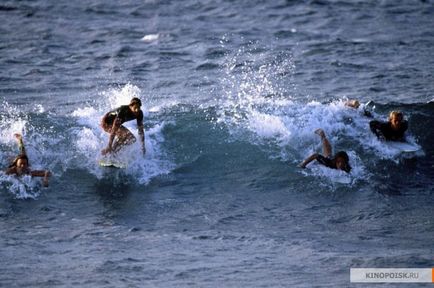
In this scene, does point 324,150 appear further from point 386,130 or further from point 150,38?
point 150,38

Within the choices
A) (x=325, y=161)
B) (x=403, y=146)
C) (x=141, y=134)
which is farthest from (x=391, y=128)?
(x=141, y=134)

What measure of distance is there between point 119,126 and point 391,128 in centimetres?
520

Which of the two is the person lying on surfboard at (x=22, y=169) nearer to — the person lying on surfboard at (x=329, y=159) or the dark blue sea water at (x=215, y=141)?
the dark blue sea water at (x=215, y=141)

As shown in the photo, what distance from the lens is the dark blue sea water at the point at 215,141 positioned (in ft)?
40.6

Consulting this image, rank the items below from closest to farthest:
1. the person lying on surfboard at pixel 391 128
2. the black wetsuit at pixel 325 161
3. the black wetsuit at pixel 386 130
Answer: the black wetsuit at pixel 325 161
the person lying on surfboard at pixel 391 128
the black wetsuit at pixel 386 130

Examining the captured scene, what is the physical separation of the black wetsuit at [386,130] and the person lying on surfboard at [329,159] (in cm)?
120

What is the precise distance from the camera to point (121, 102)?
1852 cm

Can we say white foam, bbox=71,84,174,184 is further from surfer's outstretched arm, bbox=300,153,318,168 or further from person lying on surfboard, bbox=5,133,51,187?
surfer's outstretched arm, bbox=300,153,318,168

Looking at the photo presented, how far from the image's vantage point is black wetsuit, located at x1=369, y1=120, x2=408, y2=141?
16484mm

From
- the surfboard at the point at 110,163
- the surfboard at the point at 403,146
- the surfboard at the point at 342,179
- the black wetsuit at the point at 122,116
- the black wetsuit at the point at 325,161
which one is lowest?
the surfboard at the point at 342,179

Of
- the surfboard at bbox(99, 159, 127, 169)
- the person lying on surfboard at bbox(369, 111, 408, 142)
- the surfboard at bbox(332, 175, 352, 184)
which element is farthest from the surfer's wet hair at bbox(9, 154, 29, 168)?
the person lying on surfboard at bbox(369, 111, 408, 142)

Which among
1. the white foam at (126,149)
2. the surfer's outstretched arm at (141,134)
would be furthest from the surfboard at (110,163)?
the surfer's outstretched arm at (141,134)

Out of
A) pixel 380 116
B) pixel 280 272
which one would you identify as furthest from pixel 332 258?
pixel 380 116

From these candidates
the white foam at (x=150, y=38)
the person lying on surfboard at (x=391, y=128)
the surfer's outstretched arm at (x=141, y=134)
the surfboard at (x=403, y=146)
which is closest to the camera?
the surfer's outstretched arm at (x=141, y=134)
